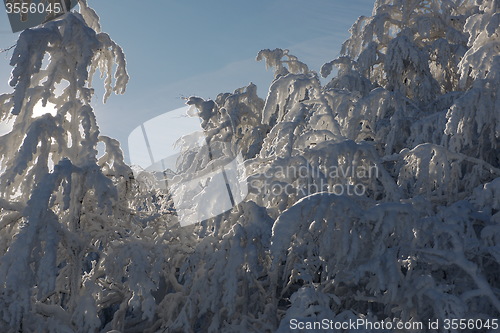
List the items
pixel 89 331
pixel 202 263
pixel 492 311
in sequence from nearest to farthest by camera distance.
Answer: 1. pixel 89 331
2. pixel 492 311
3. pixel 202 263

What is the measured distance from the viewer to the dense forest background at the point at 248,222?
5.17 m

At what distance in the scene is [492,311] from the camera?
5844 millimetres

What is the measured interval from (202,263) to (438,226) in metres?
2.96

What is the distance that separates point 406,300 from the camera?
548cm

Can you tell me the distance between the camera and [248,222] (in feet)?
19.0

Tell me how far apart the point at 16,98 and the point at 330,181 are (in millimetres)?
4034

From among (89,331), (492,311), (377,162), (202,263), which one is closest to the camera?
(89,331)

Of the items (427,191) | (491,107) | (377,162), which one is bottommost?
(427,191)

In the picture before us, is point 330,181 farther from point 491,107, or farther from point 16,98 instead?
point 16,98

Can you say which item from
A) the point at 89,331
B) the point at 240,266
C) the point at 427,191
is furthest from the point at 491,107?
the point at 89,331

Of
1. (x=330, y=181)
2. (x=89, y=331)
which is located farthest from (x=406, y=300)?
(x=89, y=331)

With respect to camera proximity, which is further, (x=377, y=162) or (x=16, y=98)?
(x=377, y=162)

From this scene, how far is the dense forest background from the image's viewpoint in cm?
517

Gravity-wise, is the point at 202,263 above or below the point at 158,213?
below
